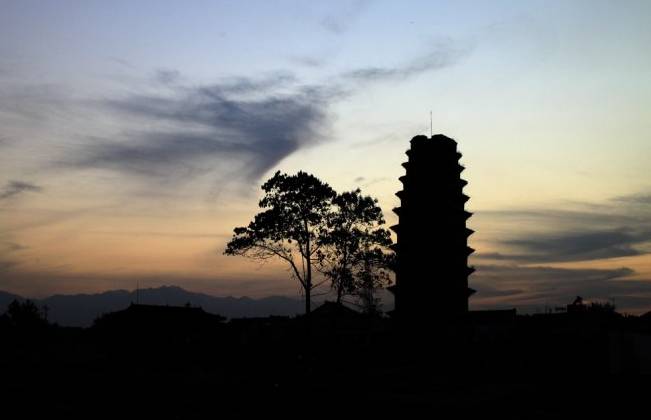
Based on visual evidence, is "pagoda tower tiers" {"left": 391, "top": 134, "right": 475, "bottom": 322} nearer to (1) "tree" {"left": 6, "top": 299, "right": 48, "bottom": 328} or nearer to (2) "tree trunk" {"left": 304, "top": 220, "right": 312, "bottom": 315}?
(2) "tree trunk" {"left": 304, "top": 220, "right": 312, "bottom": 315}

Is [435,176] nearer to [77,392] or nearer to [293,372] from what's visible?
[293,372]

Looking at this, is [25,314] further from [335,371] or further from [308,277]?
[335,371]

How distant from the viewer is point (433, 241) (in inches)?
2105

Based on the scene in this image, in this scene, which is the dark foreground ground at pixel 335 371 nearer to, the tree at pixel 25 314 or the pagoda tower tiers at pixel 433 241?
the pagoda tower tiers at pixel 433 241

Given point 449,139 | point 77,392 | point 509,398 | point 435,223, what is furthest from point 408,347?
point 77,392

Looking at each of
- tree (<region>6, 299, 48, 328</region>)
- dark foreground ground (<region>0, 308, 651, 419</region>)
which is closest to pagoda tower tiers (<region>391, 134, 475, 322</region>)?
dark foreground ground (<region>0, 308, 651, 419</region>)

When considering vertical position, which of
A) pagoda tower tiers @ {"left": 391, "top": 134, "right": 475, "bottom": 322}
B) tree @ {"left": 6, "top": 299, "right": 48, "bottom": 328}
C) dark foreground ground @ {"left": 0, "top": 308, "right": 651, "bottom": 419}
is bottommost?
dark foreground ground @ {"left": 0, "top": 308, "right": 651, "bottom": 419}

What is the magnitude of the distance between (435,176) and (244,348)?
19.9m

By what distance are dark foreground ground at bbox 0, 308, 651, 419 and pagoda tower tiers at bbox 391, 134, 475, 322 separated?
6.63 feet

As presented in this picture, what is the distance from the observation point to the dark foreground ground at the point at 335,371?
2661cm

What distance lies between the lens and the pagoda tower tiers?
53.0 meters

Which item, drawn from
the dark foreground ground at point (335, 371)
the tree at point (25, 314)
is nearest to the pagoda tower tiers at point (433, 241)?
the dark foreground ground at point (335, 371)

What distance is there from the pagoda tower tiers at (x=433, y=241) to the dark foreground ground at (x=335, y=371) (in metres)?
2.02

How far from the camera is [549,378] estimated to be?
36.0m
